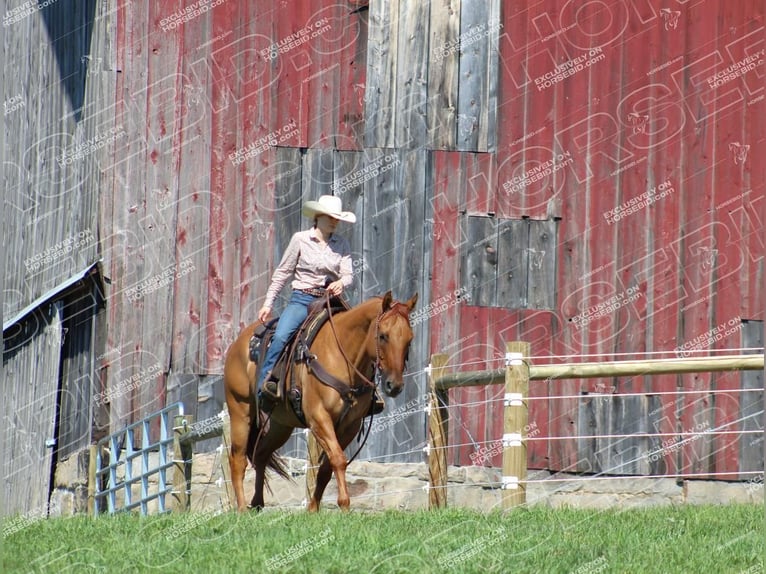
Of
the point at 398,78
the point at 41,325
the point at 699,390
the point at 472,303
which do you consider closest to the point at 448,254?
the point at 472,303

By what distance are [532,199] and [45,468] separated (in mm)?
6645

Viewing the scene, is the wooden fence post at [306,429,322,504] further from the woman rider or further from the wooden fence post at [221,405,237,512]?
the woman rider

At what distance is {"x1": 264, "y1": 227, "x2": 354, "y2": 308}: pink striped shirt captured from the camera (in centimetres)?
1103

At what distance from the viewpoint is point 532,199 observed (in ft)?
49.8

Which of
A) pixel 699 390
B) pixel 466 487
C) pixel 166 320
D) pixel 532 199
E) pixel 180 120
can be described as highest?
pixel 180 120

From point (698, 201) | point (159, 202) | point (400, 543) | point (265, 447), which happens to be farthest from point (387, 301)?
point (698, 201)

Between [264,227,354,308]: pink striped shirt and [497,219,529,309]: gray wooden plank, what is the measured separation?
424 centimetres

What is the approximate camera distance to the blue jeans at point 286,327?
11.0 meters

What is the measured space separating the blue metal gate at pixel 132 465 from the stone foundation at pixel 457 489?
16 cm

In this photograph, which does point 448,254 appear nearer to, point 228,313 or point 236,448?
point 228,313

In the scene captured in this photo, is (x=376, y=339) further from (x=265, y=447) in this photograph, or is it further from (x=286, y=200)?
(x=286, y=200)

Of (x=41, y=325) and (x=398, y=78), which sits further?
(x=41, y=325)

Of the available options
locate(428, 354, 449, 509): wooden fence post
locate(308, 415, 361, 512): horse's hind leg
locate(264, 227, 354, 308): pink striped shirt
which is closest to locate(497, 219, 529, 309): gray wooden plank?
locate(428, 354, 449, 509): wooden fence post

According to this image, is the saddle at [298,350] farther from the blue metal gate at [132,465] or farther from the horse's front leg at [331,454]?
the blue metal gate at [132,465]
